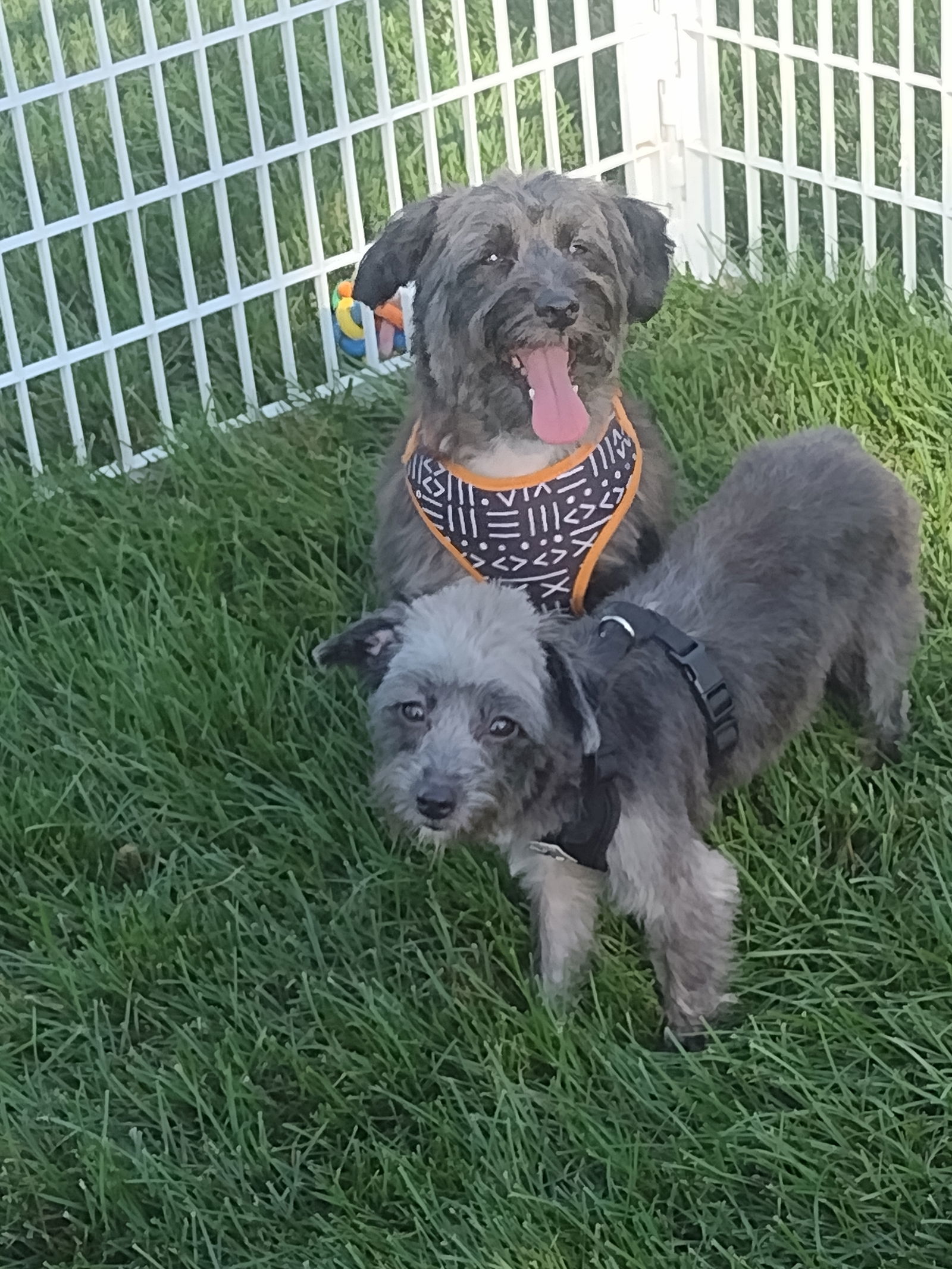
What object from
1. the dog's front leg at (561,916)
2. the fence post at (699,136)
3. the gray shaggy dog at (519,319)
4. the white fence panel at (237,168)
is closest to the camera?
the dog's front leg at (561,916)

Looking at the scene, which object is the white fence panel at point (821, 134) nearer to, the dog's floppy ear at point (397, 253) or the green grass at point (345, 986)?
the green grass at point (345, 986)

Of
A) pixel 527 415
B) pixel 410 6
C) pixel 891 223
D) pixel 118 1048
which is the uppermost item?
pixel 410 6

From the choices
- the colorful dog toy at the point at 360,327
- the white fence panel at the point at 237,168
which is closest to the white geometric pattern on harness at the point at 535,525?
the white fence panel at the point at 237,168

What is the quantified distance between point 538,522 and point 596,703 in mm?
763

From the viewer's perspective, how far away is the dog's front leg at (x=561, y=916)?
3.46 m

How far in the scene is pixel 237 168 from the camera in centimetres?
523

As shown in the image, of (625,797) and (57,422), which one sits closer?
(625,797)

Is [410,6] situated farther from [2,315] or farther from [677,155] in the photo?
[2,315]

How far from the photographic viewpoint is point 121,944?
Answer: 3.64 metres

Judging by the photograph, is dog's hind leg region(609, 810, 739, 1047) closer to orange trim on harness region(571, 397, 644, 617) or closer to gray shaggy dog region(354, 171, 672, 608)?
orange trim on harness region(571, 397, 644, 617)

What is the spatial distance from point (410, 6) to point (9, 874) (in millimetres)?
3013

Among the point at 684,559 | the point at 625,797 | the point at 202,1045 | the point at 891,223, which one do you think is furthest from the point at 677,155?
the point at 202,1045

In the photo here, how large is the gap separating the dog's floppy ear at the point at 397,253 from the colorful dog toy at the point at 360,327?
63.9 inches

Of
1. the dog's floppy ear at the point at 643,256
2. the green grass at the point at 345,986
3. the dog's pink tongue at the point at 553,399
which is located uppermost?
the dog's floppy ear at the point at 643,256
